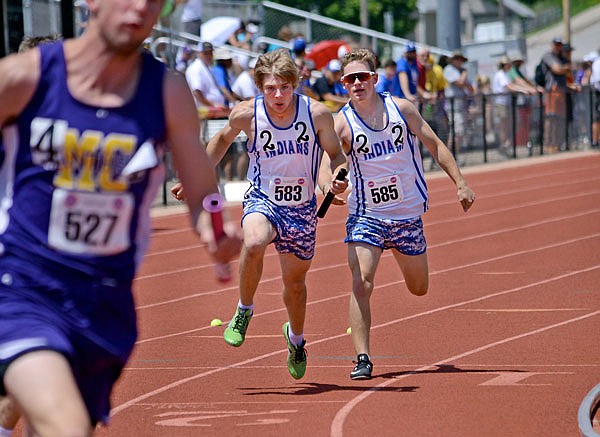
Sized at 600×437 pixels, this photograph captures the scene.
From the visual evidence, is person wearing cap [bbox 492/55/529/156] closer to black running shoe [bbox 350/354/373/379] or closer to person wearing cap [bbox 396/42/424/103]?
person wearing cap [bbox 396/42/424/103]

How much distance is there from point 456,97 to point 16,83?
21219 mm

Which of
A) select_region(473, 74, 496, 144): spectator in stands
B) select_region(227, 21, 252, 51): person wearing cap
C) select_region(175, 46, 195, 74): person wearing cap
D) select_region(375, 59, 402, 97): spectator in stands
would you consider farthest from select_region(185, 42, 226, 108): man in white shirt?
select_region(473, 74, 496, 144): spectator in stands

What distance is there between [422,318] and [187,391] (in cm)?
308

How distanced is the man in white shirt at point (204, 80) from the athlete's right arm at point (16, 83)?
15327 mm

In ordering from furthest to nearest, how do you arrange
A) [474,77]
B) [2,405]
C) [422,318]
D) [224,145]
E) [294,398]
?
[474,77], [422,318], [224,145], [294,398], [2,405]

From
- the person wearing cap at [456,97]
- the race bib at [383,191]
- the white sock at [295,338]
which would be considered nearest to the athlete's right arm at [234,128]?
the race bib at [383,191]

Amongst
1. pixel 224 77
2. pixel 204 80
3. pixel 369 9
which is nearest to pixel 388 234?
pixel 204 80

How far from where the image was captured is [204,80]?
779 inches

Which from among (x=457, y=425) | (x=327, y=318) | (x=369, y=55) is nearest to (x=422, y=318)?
(x=327, y=318)

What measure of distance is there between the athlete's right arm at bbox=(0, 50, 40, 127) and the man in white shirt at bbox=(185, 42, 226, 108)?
15327 mm

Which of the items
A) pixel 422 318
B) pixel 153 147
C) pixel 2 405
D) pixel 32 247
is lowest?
pixel 422 318

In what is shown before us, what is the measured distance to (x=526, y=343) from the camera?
9516 mm

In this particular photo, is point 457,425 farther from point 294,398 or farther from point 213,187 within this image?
point 213,187

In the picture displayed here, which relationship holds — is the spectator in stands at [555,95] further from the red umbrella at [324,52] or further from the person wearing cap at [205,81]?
the person wearing cap at [205,81]
